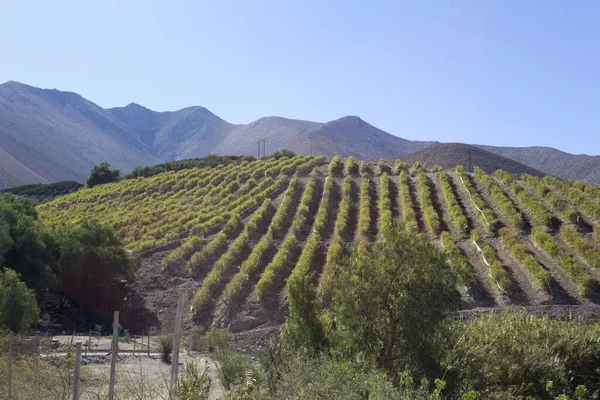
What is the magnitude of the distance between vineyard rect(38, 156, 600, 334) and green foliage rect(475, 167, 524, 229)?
87mm

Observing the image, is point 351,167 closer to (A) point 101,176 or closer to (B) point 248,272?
(B) point 248,272

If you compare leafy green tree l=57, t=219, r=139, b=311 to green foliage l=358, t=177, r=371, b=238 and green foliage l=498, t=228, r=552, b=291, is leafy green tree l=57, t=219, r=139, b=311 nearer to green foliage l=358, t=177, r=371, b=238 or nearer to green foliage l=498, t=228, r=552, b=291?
green foliage l=358, t=177, r=371, b=238

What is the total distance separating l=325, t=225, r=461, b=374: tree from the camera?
11.7 meters

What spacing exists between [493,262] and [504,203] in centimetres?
885

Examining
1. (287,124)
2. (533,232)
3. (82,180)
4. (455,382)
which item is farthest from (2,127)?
(455,382)

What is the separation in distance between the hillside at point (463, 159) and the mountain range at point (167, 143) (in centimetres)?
14

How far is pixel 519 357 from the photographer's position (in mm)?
12109

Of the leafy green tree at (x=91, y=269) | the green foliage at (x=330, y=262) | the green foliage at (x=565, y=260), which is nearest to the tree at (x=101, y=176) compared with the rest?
the leafy green tree at (x=91, y=269)

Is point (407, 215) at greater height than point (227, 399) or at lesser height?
greater

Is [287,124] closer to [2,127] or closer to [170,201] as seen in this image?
[2,127]

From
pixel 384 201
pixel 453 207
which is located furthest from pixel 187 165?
pixel 453 207

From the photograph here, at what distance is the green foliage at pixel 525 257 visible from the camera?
2633 centimetres

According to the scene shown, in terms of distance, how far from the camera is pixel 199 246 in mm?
35781

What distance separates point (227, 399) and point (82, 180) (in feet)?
337
